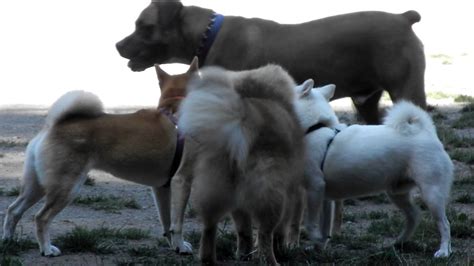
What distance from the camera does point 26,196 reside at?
19.9 ft

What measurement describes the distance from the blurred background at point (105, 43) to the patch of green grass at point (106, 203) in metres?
4.86

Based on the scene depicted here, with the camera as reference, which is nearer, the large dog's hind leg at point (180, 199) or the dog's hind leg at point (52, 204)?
the dog's hind leg at point (52, 204)

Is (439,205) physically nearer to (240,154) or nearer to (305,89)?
(305,89)

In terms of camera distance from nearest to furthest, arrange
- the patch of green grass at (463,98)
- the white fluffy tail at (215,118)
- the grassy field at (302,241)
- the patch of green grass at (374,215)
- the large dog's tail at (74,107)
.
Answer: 1. the white fluffy tail at (215,118)
2. the grassy field at (302,241)
3. the large dog's tail at (74,107)
4. the patch of green grass at (374,215)
5. the patch of green grass at (463,98)

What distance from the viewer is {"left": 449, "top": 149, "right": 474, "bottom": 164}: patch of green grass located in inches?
352

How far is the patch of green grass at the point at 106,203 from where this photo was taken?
742cm

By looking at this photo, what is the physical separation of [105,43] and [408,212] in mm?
12576

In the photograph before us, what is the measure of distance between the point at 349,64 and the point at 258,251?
8.92ft

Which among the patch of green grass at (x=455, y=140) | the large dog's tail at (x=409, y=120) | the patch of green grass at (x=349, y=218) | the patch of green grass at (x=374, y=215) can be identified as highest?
the large dog's tail at (x=409, y=120)

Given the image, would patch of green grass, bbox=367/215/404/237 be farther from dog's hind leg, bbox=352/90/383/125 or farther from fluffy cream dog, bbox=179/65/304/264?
fluffy cream dog, bbox=179/65/304/264

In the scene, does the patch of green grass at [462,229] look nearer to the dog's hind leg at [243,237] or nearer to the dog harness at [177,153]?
the dog's hind leg at [243,237]

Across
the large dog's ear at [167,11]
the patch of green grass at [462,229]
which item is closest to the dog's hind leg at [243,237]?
the patch of green grass at [462,229]

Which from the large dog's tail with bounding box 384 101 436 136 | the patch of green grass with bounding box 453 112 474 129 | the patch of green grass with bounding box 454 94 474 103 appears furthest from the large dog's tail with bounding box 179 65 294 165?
the patch of green grass with bounding box 454 94 474 103

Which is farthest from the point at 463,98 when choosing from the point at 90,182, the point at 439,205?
the point at 439,205
